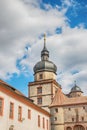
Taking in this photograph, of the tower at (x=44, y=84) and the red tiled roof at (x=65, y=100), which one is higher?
the tower at (x=44, y=84)

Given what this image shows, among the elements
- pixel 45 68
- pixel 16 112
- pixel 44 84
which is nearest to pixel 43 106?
pixel 44 84

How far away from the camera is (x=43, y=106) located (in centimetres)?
6191

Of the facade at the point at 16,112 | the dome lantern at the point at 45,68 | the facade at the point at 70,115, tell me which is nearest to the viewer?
the facade at the point at 16,112

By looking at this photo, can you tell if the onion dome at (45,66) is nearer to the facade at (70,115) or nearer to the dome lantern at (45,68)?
the dome lantern at (45,68)

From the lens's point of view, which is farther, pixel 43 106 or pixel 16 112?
pixel 43 106

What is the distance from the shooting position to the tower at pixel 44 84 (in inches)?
2484

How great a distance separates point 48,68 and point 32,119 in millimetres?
25061

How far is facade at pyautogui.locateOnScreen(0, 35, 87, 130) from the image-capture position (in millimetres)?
34062

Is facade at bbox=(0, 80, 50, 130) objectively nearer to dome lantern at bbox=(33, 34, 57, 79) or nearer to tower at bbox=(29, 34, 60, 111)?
tower at bbox=(29, 34, 60, 111)

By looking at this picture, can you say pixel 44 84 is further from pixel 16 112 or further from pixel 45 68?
pixel 16 112

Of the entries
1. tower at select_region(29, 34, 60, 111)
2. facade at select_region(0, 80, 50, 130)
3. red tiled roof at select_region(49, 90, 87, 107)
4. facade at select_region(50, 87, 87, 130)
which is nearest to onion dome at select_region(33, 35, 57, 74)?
tower at select_region(29, 34, 60, 111)

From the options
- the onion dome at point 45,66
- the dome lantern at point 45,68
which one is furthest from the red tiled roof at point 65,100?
the onion dome at point 45,66

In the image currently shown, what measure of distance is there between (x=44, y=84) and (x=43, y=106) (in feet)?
20.1

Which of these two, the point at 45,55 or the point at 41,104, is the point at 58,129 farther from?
the point at 45,55
